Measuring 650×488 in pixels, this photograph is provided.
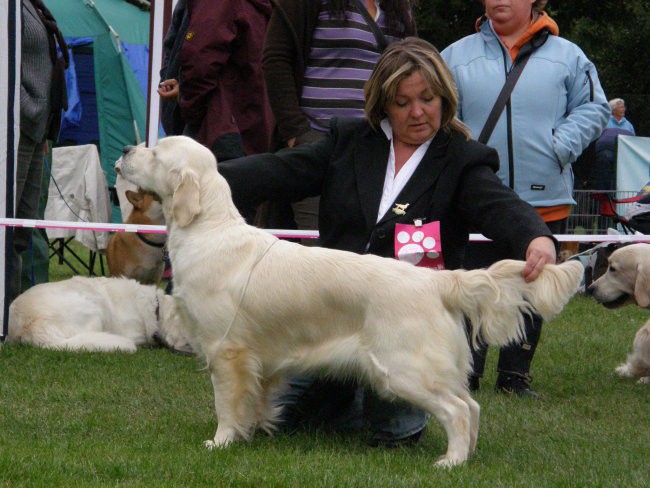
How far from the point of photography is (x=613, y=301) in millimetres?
5953

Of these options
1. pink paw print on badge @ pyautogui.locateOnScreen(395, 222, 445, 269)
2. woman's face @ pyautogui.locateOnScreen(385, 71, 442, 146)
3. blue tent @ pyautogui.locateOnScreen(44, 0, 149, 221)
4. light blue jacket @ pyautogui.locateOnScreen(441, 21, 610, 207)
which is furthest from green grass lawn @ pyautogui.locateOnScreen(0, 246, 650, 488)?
blue tent @ pyautogui.locateOnScreen(44, 0, 149, 221)

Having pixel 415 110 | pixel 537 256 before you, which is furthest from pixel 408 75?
pixel 537 256

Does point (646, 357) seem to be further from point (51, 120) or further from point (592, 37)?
point (592, 37)

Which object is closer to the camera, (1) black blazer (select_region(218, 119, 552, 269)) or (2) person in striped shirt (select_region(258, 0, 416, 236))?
(1) black blazer (select_region(218, 119, 552, 269))

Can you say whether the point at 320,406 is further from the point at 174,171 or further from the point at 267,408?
the point at 174,171

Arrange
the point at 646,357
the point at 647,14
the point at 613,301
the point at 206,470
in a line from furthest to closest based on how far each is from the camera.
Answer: the point at 647,14
the point at 613,301
the point at 646,357
the point at 206,470

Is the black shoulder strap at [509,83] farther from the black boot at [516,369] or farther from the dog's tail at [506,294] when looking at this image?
the dog's tail at [506,294]

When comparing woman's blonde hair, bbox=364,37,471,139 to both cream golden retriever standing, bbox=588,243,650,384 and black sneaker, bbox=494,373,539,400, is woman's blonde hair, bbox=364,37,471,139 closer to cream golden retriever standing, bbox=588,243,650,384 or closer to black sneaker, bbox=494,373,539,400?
black sneaker, bbox=494,373,539,400

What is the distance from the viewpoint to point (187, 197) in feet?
11.6

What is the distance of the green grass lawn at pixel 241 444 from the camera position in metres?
3.17

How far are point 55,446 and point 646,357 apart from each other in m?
3.43

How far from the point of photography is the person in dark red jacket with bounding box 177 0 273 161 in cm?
561

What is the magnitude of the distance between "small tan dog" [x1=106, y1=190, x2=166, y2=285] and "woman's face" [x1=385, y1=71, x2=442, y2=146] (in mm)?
3999

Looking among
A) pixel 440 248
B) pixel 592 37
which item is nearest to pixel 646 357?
pixel 440 248
